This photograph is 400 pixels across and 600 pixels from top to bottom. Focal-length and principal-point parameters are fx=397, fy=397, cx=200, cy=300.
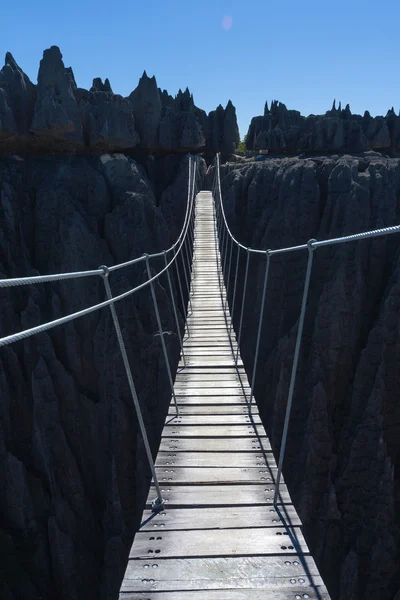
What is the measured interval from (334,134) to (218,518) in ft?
71.5

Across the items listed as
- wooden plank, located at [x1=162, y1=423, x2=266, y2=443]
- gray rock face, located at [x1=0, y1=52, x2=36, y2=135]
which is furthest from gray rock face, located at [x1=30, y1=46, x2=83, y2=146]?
wooden plank, located at [x1=162, y1=423, x2=266, y2=443]

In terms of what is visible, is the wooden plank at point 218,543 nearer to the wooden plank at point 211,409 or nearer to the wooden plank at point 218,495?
the wooden plank at point 218,495

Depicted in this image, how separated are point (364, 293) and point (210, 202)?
871 cm

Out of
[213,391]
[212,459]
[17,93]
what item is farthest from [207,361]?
[17,93]

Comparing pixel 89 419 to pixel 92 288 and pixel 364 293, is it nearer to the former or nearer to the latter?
pixel 92 288

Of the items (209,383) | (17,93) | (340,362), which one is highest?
(17,93)

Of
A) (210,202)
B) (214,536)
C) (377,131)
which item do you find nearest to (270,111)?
(377,131)

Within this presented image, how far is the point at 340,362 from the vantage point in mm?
10016

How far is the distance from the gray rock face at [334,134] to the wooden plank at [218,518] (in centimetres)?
2124

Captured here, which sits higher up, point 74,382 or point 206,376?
point 206,376

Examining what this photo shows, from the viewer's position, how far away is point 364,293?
33.2 feet

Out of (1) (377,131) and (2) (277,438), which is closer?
(2) (277,438)

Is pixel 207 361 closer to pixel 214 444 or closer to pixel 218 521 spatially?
pixel 214 444

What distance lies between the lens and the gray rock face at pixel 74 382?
1005 centimetres
